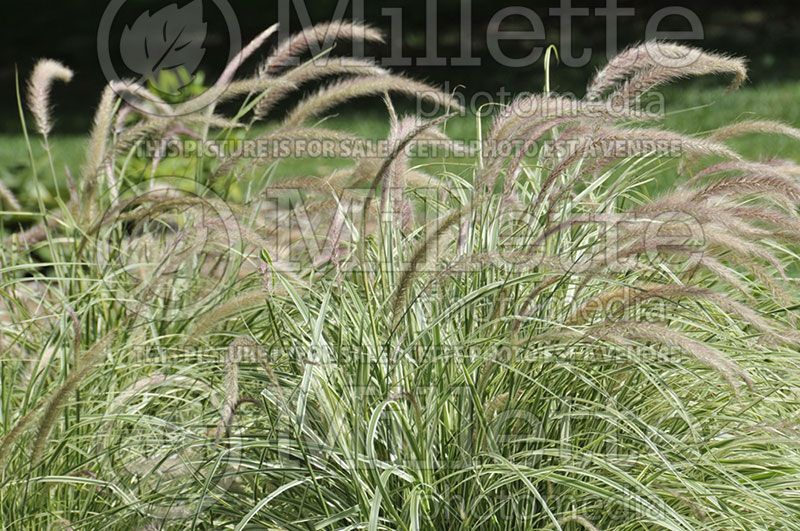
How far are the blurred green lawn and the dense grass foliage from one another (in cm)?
349

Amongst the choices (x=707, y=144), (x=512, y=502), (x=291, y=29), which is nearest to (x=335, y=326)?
(x=512, y=502)

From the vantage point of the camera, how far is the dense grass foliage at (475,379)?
243 centimetres

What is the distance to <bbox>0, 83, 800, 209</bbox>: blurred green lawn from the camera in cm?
765

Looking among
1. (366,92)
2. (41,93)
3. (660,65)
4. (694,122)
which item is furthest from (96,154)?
(694,122)

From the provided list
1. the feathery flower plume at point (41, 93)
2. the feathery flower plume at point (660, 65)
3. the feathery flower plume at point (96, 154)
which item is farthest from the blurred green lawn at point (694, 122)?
the feathery flower plume at point (660, 65)

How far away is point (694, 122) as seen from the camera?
850 centimetres

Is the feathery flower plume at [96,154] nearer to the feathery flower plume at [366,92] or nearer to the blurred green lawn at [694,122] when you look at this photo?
the feathery flower plume at [366,92]

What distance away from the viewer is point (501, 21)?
14398 mm

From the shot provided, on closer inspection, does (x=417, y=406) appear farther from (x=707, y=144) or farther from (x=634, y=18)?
(x=634, y=18)

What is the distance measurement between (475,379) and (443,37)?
481 inches

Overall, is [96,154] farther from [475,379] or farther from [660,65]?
[660,65]

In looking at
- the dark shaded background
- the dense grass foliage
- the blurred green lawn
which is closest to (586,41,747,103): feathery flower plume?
the dense grass foliage

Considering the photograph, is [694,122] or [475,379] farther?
[694,122]

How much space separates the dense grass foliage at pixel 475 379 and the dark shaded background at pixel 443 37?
8.23 metres
